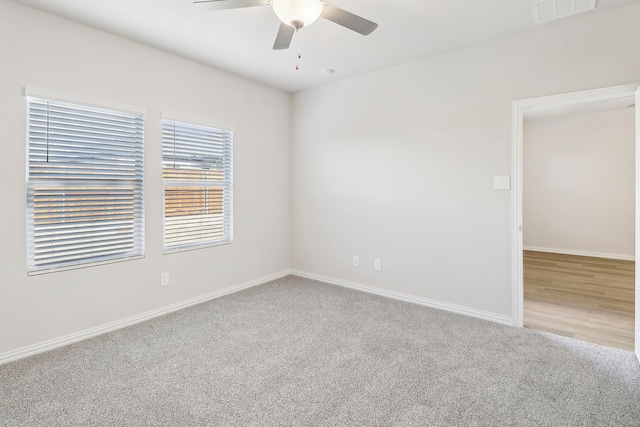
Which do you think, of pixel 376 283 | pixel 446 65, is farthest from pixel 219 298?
pixel 446 65

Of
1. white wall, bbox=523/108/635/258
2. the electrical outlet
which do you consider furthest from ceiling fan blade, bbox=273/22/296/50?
white wall, bbox=523/108/635/258

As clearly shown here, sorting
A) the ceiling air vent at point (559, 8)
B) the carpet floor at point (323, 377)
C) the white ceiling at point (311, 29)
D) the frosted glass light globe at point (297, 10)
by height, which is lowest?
the carpet floor at point (323, 377)

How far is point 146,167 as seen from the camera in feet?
9.97

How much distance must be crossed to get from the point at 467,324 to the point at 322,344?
137cm

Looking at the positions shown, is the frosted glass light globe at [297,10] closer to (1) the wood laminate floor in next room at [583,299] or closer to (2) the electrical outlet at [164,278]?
(2) the electrical outlet at [164,278]

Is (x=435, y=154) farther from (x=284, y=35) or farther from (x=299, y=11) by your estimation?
(x=299, y=11)

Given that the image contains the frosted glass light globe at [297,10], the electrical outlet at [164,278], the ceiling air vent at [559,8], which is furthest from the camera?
the electrical outlet at [164,278]

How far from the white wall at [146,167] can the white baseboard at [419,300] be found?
2.41 ft

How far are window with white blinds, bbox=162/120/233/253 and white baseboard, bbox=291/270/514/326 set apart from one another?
1.37 m

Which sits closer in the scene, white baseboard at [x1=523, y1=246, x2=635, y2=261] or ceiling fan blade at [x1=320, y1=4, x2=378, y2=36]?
ceiling fan blade at [x1=320, y1=4, x2=378, y2=36]

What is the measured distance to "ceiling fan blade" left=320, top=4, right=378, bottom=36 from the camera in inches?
74.0

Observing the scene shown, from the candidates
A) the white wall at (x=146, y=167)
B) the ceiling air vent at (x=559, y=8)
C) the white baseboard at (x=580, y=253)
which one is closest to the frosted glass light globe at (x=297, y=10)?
the ceiling air vent at (x=559, y=8)

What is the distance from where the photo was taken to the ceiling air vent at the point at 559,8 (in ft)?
7.48

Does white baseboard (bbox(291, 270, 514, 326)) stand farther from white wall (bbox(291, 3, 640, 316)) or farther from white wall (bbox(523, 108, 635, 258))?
white wall (bbox(523, 108, 635, 258))
